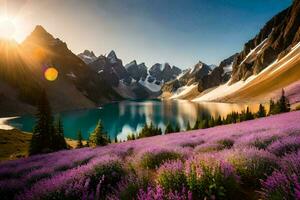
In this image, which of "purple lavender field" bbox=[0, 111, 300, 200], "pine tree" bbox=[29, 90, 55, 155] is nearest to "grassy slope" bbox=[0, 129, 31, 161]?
"pine tree" bbox=[29, 90, 55, 155]

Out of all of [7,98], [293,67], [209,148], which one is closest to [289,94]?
[293,67]

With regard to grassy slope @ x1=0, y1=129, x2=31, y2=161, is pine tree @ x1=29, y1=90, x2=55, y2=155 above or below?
above

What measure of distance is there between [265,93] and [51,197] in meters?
203

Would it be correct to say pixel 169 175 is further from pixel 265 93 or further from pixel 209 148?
pixel 265 93

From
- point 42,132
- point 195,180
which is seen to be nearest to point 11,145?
point 42,132

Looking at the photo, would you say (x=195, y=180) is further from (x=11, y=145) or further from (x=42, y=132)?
(x=11, y=145)

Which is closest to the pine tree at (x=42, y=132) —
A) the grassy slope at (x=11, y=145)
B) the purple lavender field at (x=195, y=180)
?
the grassy slope at (x=11, y=145)

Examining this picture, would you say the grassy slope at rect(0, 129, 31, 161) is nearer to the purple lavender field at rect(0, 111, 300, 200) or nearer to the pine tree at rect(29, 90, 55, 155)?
the pine tree at rect(29, 90, 55, 155)

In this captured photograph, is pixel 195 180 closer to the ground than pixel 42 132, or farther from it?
closer to the ground

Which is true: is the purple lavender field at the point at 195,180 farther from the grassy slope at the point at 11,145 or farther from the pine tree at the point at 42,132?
the grassy slope at the point at 11,145

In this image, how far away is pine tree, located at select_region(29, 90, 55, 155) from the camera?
50.6 meters

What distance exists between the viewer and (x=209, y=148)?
1045 cm

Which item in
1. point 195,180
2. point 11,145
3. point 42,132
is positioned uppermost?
point 42,132

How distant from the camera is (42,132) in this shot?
5234cm
